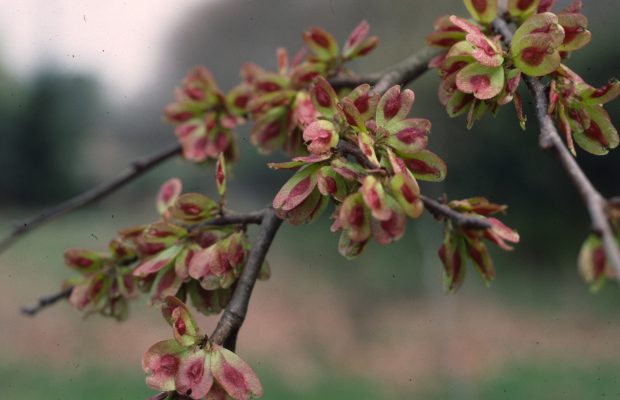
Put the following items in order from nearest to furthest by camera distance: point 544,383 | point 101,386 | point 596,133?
point 596,133
point 101,386
point 544,383

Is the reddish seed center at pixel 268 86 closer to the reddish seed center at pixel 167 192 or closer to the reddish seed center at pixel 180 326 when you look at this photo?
the reddish seed center at pixel 167 192

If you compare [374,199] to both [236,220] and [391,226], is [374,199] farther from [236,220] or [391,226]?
[236,220]

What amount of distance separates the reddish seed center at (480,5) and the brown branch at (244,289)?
0.56ft

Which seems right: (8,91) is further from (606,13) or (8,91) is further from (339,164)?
(339,164)

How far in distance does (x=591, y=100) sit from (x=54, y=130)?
634cm

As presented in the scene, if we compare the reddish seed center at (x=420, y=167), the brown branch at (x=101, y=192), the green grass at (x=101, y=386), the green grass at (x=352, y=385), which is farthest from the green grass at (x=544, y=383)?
the reddish seed center at (x=420, y=167)

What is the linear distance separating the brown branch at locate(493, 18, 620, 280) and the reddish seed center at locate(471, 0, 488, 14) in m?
0.07

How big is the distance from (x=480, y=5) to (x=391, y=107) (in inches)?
4.2

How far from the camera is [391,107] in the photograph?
347 millimetres

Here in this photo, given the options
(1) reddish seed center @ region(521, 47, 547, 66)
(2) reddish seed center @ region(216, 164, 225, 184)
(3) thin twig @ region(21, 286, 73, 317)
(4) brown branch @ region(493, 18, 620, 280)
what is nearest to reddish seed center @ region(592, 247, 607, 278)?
(4) brown branch @ region(493, 18, 620, 280)

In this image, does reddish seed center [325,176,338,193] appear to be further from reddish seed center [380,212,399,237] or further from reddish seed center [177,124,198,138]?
reddish seed center [177,124,198,138]

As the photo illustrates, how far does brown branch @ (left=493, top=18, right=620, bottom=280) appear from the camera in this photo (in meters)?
0.23

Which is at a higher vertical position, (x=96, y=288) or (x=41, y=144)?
(x=96, y=288)

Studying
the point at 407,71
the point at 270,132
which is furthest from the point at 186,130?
the point at 407,71
